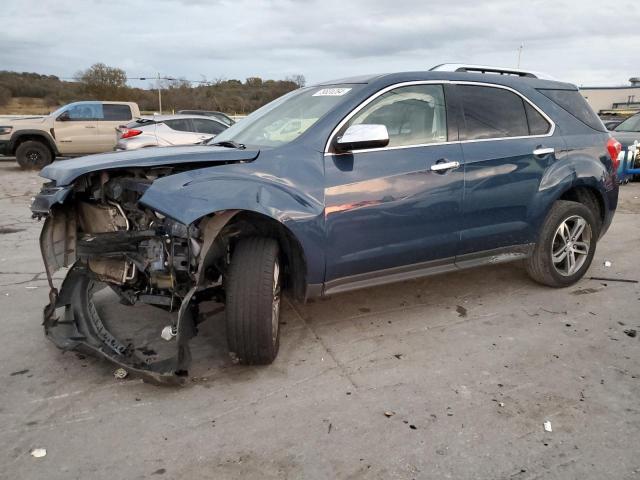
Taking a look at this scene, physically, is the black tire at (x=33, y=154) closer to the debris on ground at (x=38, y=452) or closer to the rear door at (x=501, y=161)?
the rear door at (x=501, y=161)

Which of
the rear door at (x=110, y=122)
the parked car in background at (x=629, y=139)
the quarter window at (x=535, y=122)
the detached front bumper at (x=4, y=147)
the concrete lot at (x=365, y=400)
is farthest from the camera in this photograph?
the rear door at (x=110, y=122)

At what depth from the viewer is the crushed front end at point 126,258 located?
10.1 feet

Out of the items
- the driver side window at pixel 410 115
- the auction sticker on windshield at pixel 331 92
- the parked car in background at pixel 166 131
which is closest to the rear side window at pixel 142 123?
the parked car in background at pixel 166 131

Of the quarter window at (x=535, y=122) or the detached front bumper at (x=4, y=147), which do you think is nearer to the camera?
the quarter window at (x=535, y=122)

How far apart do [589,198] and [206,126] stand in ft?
33.2

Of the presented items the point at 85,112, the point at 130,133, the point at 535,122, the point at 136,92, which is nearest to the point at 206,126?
the point at 130,133

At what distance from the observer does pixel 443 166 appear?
3.82 meters

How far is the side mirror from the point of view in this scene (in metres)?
3.36

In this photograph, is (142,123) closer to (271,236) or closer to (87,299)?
(87,299)

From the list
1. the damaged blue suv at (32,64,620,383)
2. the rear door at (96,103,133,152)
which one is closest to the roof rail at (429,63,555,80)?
the damaged blue suv at (32,64,620,383)

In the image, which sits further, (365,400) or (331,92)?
(331,92)

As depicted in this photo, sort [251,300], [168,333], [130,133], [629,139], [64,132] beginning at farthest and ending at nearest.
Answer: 1. [64,132]
2. [130,133]
3. [629,139]
4. [168,333]
5. [251,300]

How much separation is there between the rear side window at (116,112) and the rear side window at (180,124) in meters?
3.52

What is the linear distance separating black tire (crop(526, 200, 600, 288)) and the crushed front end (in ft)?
9.22
